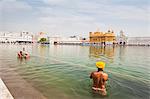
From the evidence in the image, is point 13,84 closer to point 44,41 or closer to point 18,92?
point 18,92

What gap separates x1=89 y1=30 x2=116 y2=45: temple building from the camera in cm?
15888

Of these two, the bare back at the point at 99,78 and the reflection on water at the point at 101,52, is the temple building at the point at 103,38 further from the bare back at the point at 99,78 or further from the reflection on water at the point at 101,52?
the bare back at the point at 99,78

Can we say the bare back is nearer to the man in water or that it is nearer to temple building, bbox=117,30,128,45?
the man in water

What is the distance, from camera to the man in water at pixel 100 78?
8553 millimetres

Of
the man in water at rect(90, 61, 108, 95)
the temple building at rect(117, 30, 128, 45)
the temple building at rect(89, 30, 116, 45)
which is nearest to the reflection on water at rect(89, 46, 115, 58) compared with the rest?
the man in water at rect(90, 61, 108, 95)

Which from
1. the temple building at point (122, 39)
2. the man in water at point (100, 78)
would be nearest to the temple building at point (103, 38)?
the temple building at point (122, 39)

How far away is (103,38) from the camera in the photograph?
529 ft

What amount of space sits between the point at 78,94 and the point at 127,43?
183183 mm

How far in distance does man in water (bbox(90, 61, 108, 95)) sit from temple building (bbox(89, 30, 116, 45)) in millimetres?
149965

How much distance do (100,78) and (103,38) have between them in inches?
6087

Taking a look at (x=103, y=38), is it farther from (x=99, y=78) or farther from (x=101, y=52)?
(x=99, y=78)

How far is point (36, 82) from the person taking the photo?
38.0 feet

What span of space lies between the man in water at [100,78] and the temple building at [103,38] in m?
150

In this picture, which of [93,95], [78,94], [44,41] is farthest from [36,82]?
[44,41]
